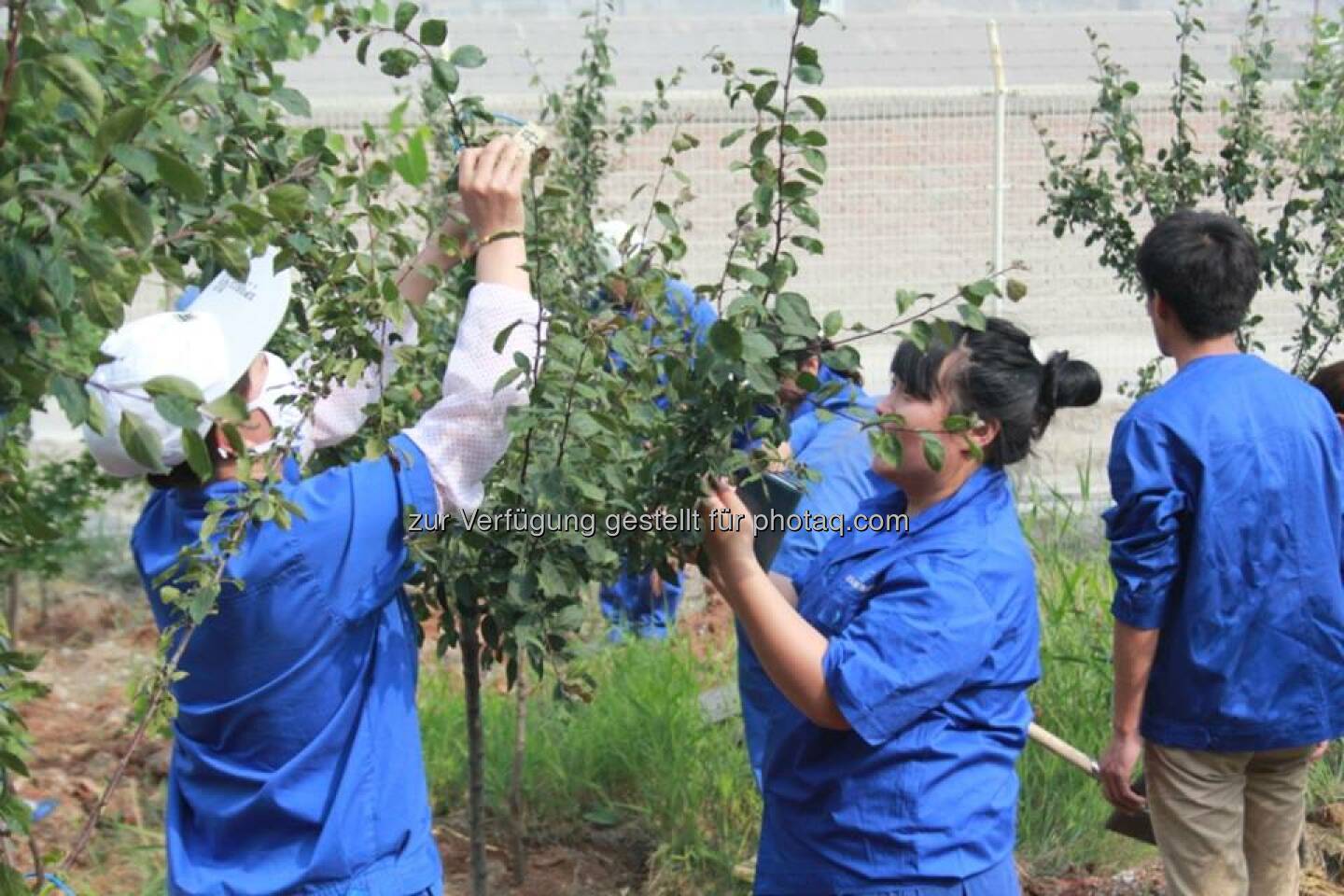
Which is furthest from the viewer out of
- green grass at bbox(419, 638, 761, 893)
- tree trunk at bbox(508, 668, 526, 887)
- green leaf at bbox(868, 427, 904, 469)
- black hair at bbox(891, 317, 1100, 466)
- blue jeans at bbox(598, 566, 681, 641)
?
blue jeans at bbox(598, 566, 681, 641)

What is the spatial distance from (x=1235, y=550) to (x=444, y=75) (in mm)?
1775

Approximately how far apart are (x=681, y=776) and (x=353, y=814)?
181cm

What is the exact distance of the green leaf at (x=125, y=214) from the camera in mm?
1202

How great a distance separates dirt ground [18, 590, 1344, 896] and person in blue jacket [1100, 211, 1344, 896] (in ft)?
3.14

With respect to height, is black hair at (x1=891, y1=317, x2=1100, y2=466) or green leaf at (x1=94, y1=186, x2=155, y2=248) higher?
black hair at (x1=891, y1=317, x2=1100, y2=466)

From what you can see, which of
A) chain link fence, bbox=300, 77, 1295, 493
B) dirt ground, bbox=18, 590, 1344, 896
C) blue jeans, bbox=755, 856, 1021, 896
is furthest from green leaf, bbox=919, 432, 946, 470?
chain link fence, bbox=300, 77, 1295, 493

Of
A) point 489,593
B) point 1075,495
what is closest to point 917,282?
point 1075,495

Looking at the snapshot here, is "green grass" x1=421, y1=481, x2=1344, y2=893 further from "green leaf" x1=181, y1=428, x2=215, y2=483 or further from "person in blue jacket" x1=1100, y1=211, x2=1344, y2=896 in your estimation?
"green leaf" x1=181, y1=428, x2=215, y2=483

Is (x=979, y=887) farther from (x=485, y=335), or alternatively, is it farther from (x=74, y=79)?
(x=74, y=79)

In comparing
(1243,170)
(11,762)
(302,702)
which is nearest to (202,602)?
(302,702)

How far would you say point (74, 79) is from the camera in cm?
119

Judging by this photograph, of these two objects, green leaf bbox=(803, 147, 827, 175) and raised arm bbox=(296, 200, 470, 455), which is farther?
raised arm bbox=(296, 200, 470, 455)

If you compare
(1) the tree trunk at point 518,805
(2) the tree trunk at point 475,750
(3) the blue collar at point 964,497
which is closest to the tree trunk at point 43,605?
(1) the tree trunk at point 518,805

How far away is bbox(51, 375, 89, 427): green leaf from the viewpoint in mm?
1258
